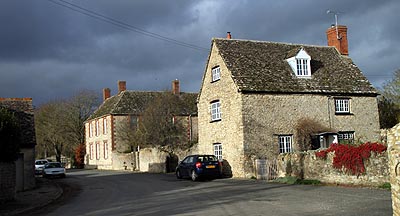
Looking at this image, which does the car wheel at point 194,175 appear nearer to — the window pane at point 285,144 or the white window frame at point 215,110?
the white window frame at point 215,110

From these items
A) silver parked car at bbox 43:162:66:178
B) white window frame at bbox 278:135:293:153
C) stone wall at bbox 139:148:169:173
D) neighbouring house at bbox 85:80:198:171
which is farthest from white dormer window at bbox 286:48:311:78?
silver parked car at bbox 43:162:66:178

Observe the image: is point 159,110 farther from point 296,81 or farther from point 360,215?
point 360,215

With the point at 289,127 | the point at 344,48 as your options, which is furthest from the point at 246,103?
the point at 344,48

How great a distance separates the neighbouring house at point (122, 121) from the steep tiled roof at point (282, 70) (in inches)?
626

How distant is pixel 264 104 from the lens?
2786 cm

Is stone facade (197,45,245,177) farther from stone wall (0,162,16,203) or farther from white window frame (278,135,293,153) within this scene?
stone wall (0,162,16,203)

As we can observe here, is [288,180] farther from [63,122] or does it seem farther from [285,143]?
[63,122]

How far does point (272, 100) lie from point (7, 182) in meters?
16.5

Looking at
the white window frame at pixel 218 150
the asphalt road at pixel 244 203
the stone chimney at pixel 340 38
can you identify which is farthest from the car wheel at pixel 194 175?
the stone chimney at pixel 340 38

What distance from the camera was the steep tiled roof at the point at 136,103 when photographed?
50.4m

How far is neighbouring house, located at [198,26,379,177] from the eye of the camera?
27.5 m

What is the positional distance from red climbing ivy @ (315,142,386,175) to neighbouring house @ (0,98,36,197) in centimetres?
1559

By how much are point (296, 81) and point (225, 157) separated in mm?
7101

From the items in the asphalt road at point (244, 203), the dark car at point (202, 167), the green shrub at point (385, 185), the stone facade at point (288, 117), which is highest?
the stone facade at point (288, 117)
